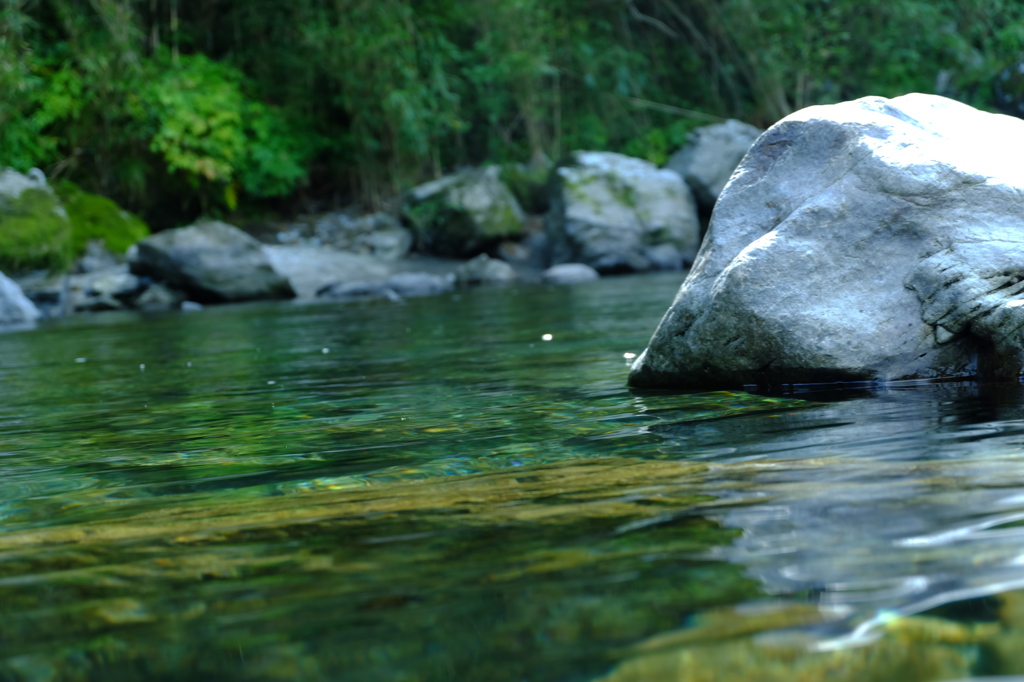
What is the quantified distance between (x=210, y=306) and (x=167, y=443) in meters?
10.7

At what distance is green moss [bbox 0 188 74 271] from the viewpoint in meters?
13.8

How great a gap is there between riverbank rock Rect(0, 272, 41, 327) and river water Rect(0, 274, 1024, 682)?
862 cm

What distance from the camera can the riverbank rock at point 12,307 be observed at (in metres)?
11.9

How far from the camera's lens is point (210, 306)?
1372 centimetres

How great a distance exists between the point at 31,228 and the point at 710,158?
38.3 ft

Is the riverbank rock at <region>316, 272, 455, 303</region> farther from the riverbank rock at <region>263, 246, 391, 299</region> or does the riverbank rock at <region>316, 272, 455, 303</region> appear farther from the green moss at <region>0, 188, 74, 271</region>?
the green moss at <region>0, 188, 74, 271</region>

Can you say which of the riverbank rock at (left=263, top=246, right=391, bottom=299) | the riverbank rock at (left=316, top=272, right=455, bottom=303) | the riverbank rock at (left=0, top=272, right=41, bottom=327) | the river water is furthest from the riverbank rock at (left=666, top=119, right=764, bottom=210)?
the river water

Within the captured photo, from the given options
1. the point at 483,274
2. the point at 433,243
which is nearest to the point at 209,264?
the point at 483,274

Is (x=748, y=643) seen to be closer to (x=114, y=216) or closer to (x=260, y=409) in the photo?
(x=260, y=409)

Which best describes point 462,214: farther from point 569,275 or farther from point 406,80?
point 406,80

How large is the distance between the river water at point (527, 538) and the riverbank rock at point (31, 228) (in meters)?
10.8

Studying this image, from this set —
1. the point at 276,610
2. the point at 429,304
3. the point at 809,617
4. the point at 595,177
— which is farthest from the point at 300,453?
the point at 595,177

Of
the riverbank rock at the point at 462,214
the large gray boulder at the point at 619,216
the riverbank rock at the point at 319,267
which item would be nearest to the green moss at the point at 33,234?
the riverbank rock at the point at 319,267

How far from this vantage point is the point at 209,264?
14.2m
